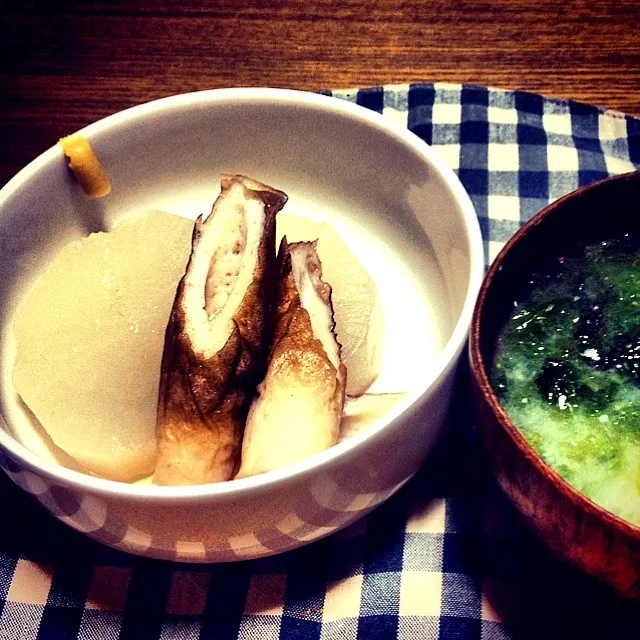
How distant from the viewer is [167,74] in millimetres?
1086

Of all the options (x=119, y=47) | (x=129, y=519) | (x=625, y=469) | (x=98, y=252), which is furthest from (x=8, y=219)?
(x=625, y=469)

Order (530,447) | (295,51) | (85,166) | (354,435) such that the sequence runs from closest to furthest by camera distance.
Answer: (530,447), (354,435), (85,166), (295,51)

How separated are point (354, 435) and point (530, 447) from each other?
162 millimetres

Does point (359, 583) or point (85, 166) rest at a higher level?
point (85, 166)

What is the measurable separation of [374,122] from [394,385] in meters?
0.27

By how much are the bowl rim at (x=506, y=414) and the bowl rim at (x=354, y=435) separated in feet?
0.14

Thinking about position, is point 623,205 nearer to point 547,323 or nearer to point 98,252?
point 547,323

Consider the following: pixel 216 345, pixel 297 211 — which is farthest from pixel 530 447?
pixel 297 211

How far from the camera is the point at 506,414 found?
52 centimetres

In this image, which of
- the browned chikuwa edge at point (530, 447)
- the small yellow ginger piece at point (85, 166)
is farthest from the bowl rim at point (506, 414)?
the small yellow ginger piece at point (85, 166)

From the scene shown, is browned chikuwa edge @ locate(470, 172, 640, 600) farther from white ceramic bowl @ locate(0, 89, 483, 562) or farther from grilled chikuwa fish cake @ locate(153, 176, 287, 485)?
grilled chikuwa fish cake @ locate(153, 176, 287, 485)

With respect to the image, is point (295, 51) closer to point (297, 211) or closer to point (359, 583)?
point (297, 211)

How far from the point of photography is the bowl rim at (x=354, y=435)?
0.53 metres

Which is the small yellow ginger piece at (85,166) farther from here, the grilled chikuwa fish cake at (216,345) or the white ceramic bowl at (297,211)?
the grilled chikuwa fish cake at (216,345)
